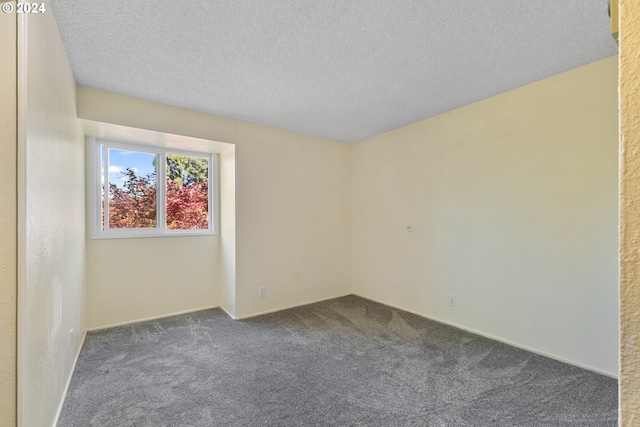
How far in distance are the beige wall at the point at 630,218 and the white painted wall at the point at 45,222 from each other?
5.61 ft

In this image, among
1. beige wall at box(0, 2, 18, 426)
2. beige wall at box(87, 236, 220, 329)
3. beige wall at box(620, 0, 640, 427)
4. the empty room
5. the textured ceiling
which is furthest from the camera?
beige wall at box(87, 236, 220, 329)

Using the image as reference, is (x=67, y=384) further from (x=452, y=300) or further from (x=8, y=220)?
(x=452, y=300)

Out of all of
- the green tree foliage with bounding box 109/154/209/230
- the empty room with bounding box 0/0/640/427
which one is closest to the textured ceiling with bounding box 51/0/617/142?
the empty room with bounding box 0/0/640/427

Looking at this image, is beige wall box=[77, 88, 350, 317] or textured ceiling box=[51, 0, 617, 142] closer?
textured ceiling box=[51, 0, 617, 142]

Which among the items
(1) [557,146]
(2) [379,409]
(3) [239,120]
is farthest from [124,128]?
(1) [557,146]

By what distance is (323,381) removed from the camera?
202 centimetres

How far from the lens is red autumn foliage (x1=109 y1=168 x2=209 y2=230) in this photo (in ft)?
10.1

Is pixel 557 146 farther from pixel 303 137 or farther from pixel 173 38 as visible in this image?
pixel 173 38

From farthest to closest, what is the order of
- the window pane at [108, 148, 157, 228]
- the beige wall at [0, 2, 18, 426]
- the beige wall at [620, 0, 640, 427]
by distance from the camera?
the window pane at [108, 148, 157, 228]
the beige wall at [0, 2, 18, 426]
the beige wall at [620, 0, 640, 427]

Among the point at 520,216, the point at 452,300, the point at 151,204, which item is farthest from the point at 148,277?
the point at 520,216

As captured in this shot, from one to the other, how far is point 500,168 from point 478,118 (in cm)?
55

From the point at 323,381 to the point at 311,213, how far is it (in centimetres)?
222

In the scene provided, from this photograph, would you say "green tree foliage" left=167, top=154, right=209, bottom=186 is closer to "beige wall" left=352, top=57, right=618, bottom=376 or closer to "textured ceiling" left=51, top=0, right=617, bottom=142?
"textured ceiling" left=51, top=0, right=617, bottom=142

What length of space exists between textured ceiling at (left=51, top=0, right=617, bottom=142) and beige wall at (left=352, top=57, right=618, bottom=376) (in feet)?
1.05
